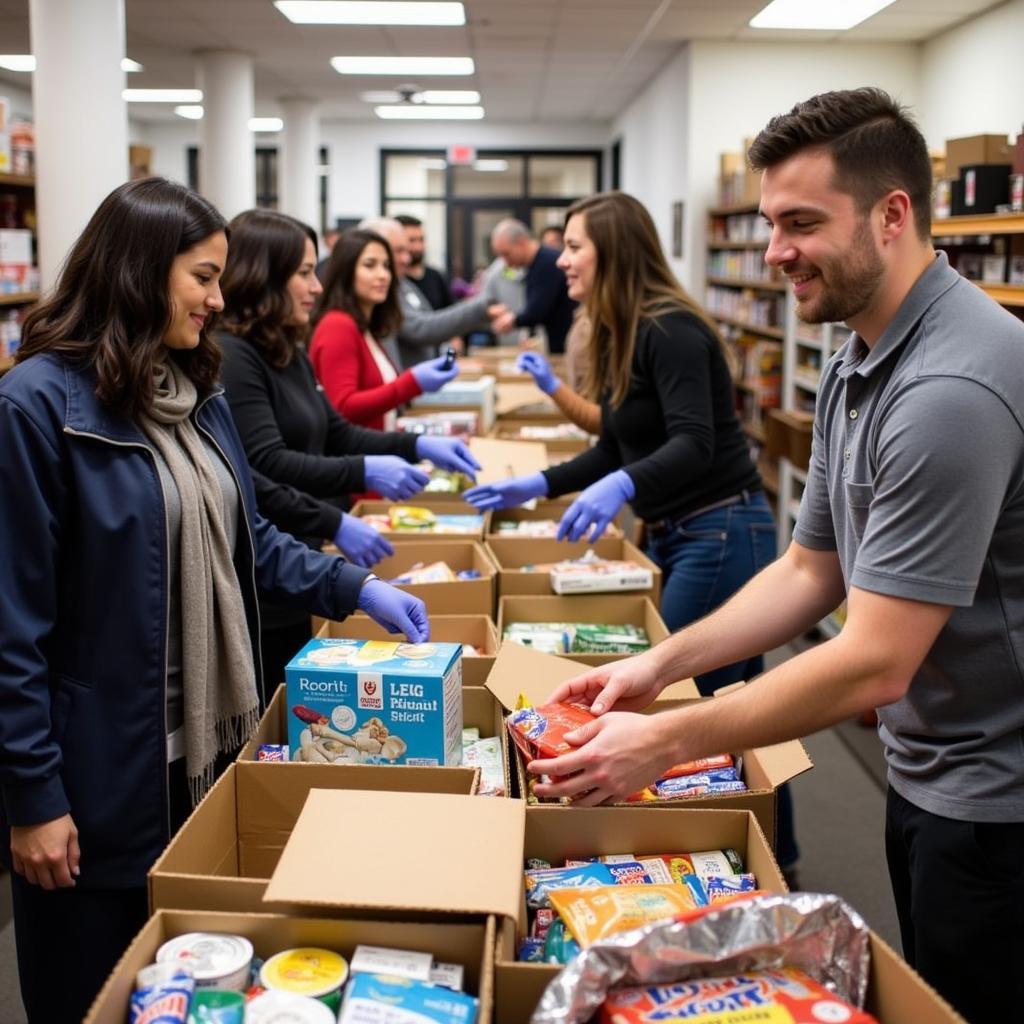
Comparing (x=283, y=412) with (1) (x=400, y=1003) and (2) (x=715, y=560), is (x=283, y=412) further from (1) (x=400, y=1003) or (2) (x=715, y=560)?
(1) (x=400, y=1003)

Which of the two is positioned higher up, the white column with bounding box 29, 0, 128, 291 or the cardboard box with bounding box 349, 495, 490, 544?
the white column with bounding box 29, 0, 128, 291

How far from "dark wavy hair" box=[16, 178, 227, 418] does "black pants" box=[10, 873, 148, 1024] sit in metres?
0.75

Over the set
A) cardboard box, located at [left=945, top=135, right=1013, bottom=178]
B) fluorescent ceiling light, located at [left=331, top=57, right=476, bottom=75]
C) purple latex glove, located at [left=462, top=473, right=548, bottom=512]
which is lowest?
purple latex glove, located at [left=462, top=473, right=548, bottom=512]

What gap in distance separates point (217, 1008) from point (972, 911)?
95cm

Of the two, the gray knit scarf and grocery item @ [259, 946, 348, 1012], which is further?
the gray knit scarf

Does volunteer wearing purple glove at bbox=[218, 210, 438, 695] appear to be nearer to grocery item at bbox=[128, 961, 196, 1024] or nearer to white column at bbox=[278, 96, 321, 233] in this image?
grocery item at bbox=[128, 961, 196, 1024]

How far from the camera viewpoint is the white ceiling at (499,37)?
8.06 metres

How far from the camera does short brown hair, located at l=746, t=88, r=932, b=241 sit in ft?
4.67

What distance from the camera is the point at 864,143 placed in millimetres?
1422

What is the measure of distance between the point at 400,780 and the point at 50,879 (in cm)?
53

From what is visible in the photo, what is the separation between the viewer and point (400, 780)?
167 cm

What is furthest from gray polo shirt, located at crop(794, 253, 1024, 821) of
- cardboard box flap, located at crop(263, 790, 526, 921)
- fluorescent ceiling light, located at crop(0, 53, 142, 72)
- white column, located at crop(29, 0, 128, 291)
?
fluorescent ceiling light, located at crop(0, 53, 142, 72)

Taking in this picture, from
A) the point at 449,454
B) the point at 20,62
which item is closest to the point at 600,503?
the point at 449,454

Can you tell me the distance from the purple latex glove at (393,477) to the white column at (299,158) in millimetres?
10058
